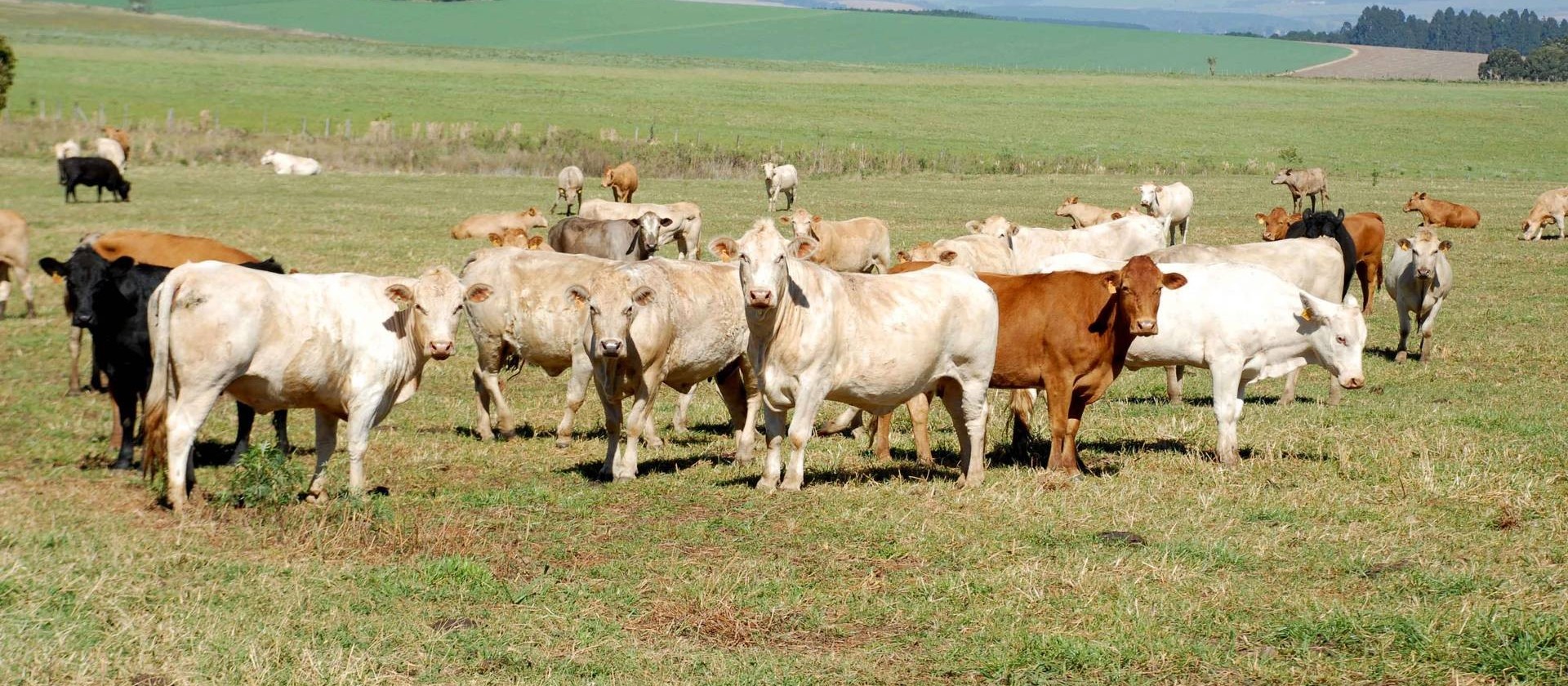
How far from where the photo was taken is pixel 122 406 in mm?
11617

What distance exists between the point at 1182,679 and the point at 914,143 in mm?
57514

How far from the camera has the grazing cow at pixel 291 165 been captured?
4569cm

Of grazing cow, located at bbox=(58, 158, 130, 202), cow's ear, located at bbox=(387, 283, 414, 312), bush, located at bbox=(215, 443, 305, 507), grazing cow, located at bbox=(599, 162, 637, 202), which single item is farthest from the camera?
grazing cow, located at bbox=(599, 162, 637, 202)

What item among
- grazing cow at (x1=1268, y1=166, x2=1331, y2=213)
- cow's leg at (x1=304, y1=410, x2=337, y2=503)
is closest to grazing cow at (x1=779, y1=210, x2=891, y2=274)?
cow's leg at (x1=304, y1=410, x2=337, y2=503)

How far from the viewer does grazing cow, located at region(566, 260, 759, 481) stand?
11234 millimetres

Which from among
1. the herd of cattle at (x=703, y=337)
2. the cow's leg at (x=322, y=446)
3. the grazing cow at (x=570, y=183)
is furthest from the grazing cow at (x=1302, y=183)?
the cow's leg at (x=322, y=446)

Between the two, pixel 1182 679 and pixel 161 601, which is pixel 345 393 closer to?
pixel 161 601

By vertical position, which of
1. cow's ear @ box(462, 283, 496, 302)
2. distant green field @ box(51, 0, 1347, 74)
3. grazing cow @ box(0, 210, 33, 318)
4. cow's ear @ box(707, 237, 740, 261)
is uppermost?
distant green field @ box(51, 0, 1347, 74)

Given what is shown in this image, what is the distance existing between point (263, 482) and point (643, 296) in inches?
126

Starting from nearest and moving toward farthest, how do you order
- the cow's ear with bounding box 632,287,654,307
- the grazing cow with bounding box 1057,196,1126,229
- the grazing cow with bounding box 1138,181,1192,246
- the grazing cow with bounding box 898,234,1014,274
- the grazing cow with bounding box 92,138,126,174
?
the cow's ear with bounding box 632,287,654,307, the grazing cow with bounding box 898,234,1014,274, the grazing cow with bounding box 1057,196,1126,229, the grazing cow with bounding box 1138,181,1192,246, the grazing cow with bounding box 92,138,126,174

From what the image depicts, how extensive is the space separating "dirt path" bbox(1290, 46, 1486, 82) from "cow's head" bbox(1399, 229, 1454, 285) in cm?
11690

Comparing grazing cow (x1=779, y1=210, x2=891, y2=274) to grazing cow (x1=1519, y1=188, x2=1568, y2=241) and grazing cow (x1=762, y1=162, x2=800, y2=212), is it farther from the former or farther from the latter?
grazing cow (x1=1519, y1=188, x2=1568, y2=241)

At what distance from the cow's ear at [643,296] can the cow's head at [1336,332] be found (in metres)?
5.69

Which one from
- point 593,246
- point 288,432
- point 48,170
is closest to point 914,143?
point 48,170
